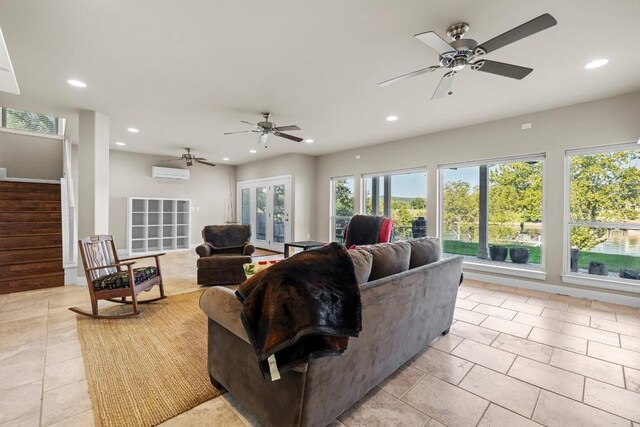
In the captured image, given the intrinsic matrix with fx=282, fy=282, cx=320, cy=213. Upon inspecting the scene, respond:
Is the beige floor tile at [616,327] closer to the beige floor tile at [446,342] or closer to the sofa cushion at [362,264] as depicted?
the beige floor tile at [446,342]

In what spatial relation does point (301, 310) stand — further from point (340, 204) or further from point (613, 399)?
point (340, 204)

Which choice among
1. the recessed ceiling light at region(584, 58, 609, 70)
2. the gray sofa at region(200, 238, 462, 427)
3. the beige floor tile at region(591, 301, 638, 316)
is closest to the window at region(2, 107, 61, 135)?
the gray sofa at region(200, 238, 462, 427)

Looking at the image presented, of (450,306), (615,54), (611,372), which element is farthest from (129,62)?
(611,372)

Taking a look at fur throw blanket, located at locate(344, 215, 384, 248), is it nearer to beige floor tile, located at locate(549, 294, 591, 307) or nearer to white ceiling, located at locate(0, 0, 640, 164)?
white ceiling, located at locate(0, 0, 640, 164)

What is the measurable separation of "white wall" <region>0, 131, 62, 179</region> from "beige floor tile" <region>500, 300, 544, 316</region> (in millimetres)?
8256

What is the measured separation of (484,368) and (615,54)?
3107 mm

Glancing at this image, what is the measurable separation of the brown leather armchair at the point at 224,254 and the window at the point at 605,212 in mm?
4818

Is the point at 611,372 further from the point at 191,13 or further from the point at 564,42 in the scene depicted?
the point at 191,13

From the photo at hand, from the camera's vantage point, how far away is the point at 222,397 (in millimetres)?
1786

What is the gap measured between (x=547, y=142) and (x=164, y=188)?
855 cm

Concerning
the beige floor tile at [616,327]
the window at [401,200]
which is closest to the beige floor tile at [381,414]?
the beige floor tile at [616,327]

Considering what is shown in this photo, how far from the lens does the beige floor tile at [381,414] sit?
160 centimetres

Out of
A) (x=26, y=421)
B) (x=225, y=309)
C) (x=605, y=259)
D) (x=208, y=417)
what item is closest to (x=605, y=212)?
(x=605, y=259)

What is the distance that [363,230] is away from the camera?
4.88m
